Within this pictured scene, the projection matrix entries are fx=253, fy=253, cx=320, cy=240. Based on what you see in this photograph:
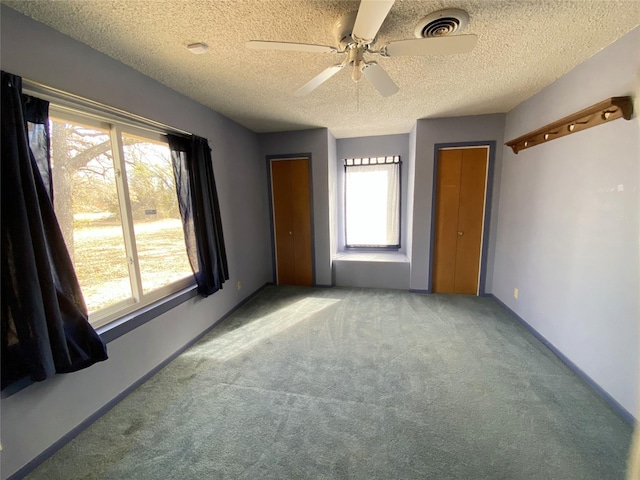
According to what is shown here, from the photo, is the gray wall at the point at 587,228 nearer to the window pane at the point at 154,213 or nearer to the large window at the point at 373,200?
the large window at the point at 373,200

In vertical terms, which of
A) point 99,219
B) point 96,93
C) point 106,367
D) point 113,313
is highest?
point 96,93

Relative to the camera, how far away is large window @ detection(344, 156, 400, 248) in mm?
4203

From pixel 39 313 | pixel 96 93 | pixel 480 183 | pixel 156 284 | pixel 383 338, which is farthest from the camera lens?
pixel 480 183

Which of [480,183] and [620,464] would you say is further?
[480,183]

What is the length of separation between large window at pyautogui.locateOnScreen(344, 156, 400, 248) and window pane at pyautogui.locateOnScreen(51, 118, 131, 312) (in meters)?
3.26

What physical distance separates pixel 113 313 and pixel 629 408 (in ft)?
11.4

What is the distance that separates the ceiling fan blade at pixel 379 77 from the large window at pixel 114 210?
1825mm

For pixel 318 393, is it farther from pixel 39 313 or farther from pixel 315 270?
pixel 315 270

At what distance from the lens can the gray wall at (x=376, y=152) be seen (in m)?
4.12

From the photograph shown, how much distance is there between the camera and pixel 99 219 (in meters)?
1.79

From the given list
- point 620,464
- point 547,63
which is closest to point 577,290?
point 620,464

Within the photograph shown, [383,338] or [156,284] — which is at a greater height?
[156,284]

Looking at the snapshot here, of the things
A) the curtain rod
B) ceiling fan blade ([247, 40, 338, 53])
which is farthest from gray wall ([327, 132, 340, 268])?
ceiling fan blade ([247, 40, 338, 53])

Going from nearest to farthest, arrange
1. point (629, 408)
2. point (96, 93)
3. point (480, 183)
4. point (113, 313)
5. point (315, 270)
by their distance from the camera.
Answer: point (629, 408) < point (96, 93) < point (113, 313) < point (480, 183) < point (315, 270)
